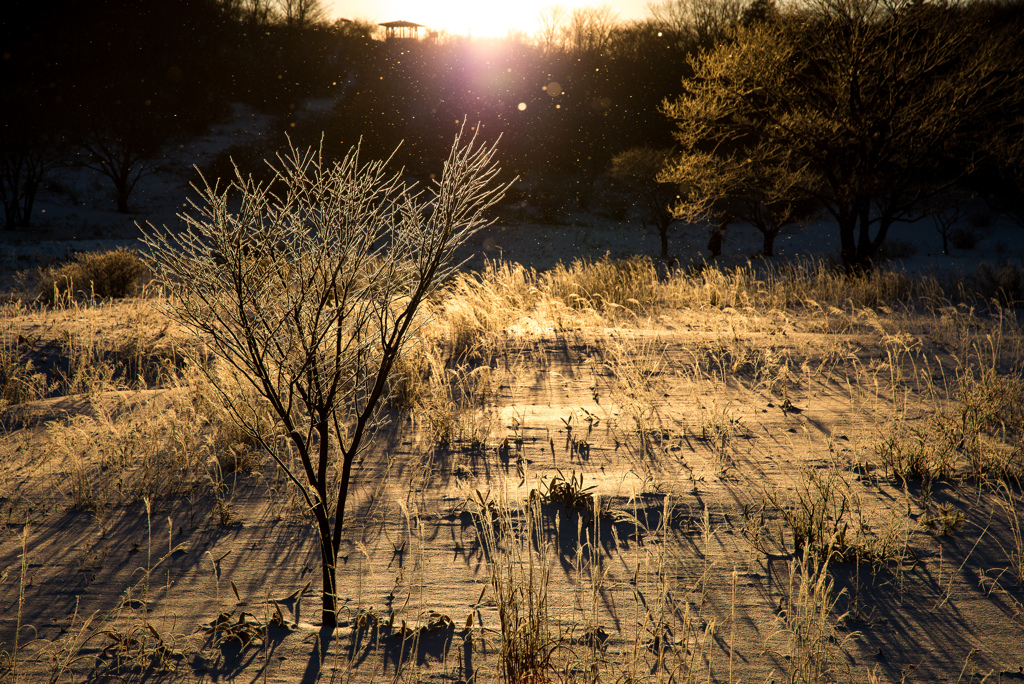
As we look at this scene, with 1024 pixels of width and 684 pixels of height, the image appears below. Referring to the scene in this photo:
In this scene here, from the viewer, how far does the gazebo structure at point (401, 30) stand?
46.7m

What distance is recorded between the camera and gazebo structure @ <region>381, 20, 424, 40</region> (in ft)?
153

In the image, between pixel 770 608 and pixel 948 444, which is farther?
pixel 948 444

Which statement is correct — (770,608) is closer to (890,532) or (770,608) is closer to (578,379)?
(890,532)

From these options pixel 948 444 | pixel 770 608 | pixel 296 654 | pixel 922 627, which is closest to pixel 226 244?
pixel 296 654

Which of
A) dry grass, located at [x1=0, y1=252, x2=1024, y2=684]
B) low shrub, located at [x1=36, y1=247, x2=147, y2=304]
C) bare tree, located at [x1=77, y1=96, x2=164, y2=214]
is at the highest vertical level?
bare tree, located at [x1=77, y1=96, x2=164, y2=214]

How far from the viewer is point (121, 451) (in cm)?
375

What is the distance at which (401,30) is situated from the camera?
1914 inches

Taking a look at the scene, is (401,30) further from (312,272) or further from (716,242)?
(312,272)

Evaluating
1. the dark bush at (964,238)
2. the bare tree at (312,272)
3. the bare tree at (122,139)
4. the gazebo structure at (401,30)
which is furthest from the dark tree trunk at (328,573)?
the gazebo structure at (401,30)

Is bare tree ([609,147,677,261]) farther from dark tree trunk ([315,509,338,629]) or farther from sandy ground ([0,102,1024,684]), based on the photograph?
dark tree trunk ([315,509,338,629])

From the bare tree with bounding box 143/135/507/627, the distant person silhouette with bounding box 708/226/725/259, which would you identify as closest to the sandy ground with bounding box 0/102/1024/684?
the bare tree with bounding box 143/135/507/627

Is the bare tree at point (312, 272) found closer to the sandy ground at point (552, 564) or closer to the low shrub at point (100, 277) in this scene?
the sandy ground at point (552, 564)

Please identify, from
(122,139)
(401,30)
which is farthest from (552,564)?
(401,30)

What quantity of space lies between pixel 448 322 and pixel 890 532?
504cm
